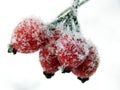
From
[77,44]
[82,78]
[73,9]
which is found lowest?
[82,78]

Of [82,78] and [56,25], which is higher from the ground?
[56,25]

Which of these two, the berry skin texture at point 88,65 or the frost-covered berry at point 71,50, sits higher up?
the frost-covered berry at point 71,50

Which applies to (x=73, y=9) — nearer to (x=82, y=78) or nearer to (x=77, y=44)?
(x=77, y=44)

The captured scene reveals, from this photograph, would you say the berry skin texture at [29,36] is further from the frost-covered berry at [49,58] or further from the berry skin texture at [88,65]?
the berry skin texture at [88,65]

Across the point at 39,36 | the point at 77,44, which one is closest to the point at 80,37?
the point at 77,44

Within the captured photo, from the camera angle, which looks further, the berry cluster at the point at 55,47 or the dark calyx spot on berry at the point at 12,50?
the dark calyx spot on berry at the point at 12,50

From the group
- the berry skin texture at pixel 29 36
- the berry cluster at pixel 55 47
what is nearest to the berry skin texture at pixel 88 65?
the berry cluster at pixel 55 47

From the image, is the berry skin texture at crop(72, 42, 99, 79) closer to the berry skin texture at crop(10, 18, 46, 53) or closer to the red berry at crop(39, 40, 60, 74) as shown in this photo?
the red berry at crop(39, 40, 60, 74)
